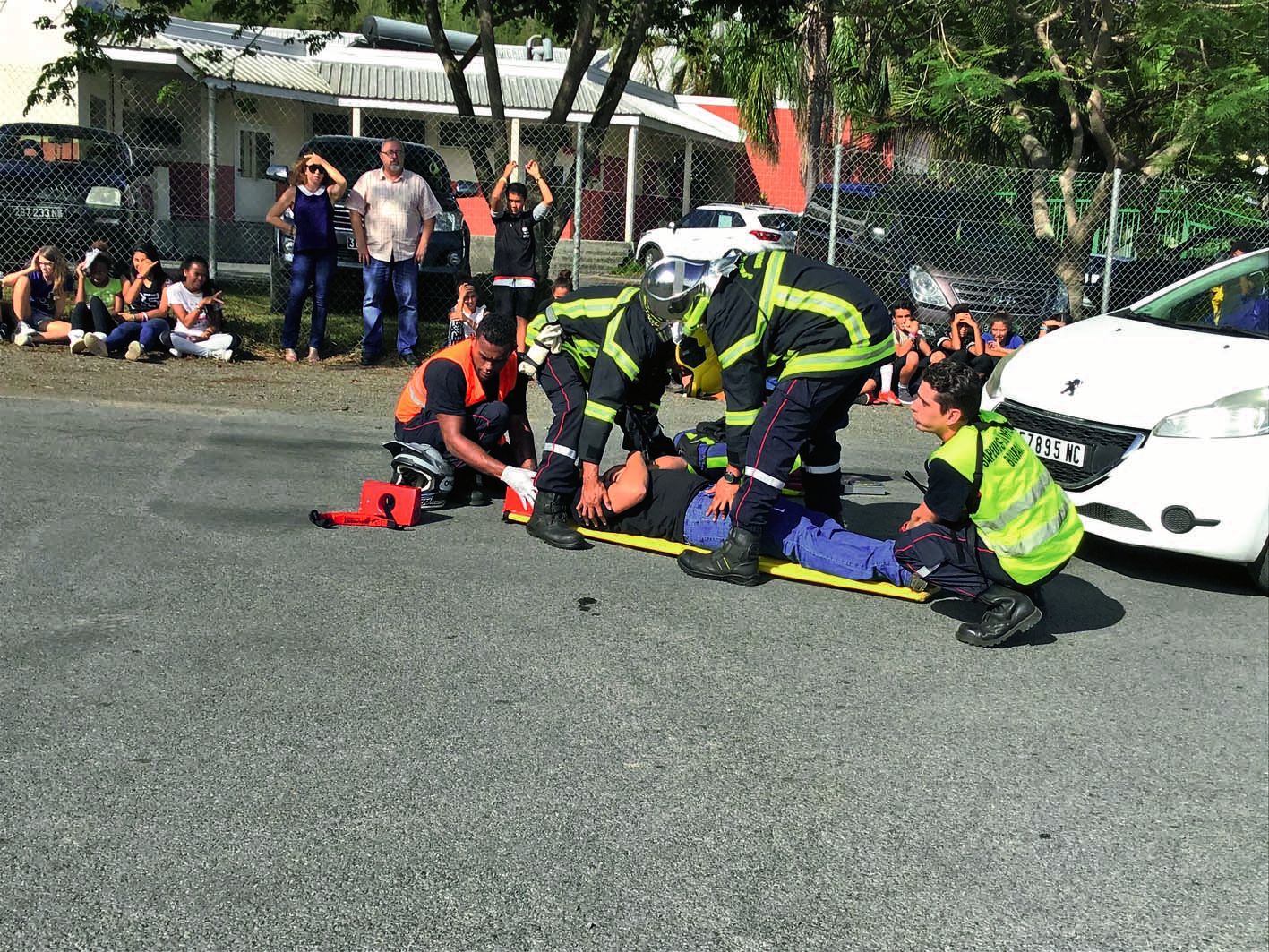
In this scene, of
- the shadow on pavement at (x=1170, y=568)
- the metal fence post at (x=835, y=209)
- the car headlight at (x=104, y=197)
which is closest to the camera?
the shadow on pavement at (x=1170, y=568)

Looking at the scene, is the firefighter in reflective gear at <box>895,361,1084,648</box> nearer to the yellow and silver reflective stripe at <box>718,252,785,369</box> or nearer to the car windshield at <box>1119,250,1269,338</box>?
the yellow and silver reflective stripe at <box>718,252,785,369</box>

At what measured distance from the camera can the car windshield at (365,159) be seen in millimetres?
15148

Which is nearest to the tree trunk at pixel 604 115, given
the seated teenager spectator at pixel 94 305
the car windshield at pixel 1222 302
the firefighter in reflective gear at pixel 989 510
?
the seated teenager spectator at pixel 94 305

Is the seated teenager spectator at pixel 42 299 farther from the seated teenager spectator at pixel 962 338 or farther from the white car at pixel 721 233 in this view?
the white car at pixel 721 233

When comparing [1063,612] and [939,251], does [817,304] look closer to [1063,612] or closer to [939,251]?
[1063,612]

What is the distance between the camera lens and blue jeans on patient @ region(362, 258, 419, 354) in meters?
12.2

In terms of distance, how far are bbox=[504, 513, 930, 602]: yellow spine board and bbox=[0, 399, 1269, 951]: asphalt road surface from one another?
0.07 metres

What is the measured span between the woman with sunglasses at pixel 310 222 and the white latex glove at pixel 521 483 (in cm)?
566

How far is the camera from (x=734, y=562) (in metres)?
6.22

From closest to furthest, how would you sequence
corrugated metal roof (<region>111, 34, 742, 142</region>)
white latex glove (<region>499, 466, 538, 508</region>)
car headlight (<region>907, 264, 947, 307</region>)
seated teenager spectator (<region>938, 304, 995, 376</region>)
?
white latex glove (<region>499, 466, 538, 508</region>) < seated teenager spectator (<region>938, 304, 995, 376</region>) < car headlight (<region>907, 264, 947, 307</region>) < corrugated metal roof (<region>111, 34, 742, 142</region>)

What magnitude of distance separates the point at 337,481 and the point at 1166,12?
1240cm

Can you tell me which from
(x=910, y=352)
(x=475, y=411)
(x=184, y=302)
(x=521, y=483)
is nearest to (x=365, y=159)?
(x=184, y=302)

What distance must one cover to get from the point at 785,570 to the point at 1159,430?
79.9 inches

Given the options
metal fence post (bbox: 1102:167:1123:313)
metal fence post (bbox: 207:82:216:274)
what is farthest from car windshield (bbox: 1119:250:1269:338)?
metal fence post (bbox: 207:82:216:274)
